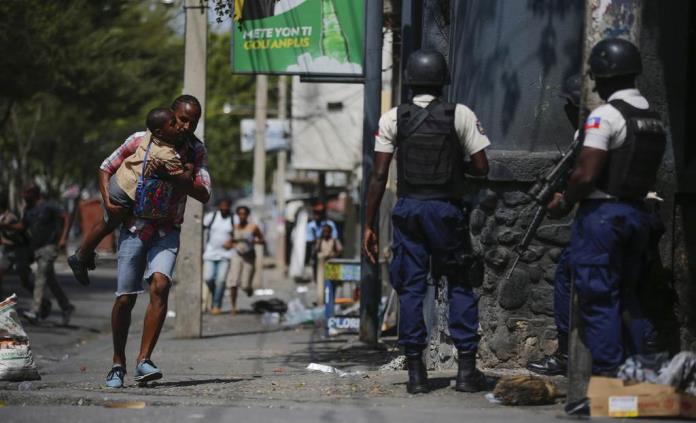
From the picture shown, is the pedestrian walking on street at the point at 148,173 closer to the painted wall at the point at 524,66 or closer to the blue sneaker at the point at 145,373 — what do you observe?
the blue sneaker at the point at 145,373

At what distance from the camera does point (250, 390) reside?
25.1 feet

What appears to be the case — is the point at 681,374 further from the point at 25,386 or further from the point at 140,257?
the point at 25,386

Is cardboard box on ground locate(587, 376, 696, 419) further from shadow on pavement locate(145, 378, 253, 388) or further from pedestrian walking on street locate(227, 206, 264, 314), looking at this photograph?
pedestrian walking on street locate(227, 206, 264, 314)

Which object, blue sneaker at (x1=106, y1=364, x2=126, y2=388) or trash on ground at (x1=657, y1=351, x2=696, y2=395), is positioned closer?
trash on ground at (x1=657, y1=351, x2=696, y2=395)

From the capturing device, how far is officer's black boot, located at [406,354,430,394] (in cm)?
707

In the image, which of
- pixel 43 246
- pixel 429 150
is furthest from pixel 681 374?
pixel 43 246

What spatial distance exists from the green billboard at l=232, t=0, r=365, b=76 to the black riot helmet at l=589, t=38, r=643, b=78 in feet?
23.1

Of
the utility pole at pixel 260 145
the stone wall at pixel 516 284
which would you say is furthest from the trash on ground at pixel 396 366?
the utility pole at pixel 260 145

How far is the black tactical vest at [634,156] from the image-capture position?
246 inches

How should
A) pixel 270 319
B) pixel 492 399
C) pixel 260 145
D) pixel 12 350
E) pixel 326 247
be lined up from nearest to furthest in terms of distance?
1. pixel 492 399
2. pixel 12 350
3. pixel 270 319
4. pixel 326 247
5. pixel 260 145

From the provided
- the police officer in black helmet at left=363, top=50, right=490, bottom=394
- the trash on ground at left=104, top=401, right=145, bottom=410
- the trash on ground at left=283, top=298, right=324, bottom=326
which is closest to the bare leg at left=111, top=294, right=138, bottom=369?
the trash on ground at left=104, top=401, right=145, bottom=410

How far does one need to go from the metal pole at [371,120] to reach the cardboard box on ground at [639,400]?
22.0 ft

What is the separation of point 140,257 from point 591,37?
3270mm

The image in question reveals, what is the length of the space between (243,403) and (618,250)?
6.82ft
